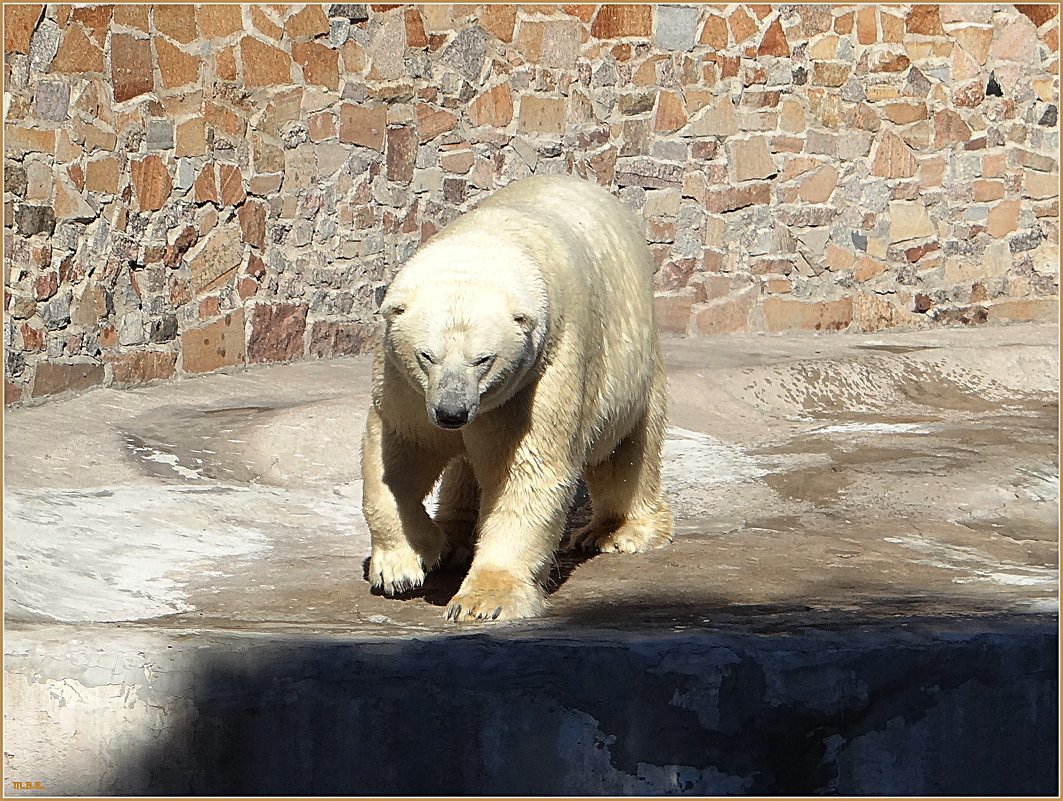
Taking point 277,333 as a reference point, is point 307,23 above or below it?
above

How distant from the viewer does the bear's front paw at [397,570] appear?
13.4 feet

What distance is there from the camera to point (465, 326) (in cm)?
364

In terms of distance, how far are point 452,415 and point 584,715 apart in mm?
785

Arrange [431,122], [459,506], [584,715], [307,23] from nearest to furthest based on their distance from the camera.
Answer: [584,715] < [459,506] < [307,23] < [431,122]

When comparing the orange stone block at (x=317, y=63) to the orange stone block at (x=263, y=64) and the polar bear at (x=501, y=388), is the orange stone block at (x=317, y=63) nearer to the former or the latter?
the orange stone block at (x=263, y=64)

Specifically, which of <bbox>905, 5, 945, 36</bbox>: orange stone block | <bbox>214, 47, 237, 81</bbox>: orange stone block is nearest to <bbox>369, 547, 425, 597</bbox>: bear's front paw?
<bbox>214, 47, 237, 81</bbox>: orange stone block

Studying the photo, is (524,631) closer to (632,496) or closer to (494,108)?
(632,496)

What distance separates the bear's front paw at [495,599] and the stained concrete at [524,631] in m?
0.08

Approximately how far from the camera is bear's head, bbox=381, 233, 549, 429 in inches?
141

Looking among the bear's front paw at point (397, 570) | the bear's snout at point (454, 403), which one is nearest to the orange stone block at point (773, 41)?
the bear's front paw at point (397, 570)

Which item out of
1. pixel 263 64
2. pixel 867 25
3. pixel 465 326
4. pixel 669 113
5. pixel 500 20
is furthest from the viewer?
pixel 867 25

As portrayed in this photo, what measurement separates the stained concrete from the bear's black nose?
500mm

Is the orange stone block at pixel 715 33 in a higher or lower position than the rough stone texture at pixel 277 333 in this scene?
higher

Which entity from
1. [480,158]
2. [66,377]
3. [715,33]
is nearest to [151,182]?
[66,377]
